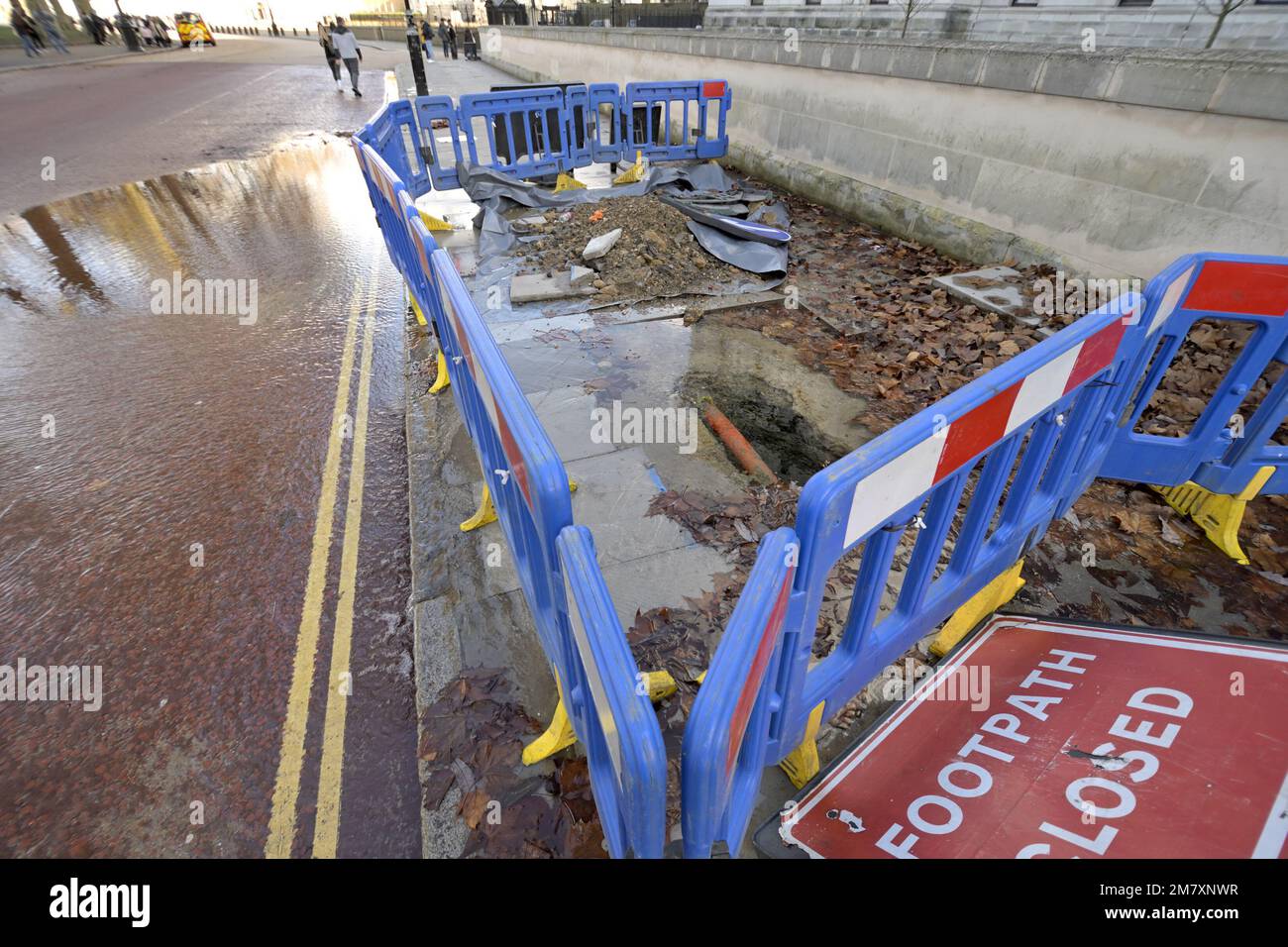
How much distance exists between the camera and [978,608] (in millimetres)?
3143

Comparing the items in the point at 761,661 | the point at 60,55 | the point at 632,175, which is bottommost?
the point at 632,175

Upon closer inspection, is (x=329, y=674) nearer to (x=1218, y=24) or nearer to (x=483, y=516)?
(x=483, y=516)

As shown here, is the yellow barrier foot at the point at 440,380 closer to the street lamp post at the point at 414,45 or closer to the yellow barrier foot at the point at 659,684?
the yellow barrier foot at the point at 659,684

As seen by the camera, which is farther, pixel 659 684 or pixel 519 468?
pixel 659 684

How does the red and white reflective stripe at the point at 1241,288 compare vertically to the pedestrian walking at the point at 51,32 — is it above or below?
below

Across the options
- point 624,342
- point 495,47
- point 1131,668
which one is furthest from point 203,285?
point 495,47

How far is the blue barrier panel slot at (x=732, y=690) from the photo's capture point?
1269 mm

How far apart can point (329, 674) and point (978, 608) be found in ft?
11.8

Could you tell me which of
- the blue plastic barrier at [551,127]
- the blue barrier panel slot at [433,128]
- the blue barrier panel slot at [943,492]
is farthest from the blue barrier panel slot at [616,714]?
the blue barrier panel slot at [433,128]

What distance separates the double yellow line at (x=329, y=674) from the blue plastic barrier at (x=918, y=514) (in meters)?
1.94

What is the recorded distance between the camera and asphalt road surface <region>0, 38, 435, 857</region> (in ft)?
8.77

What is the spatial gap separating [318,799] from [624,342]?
15.3 feet

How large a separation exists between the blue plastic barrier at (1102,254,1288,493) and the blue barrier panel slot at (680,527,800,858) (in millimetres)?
2452

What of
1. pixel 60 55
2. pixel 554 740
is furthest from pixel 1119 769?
pixel 60 55
